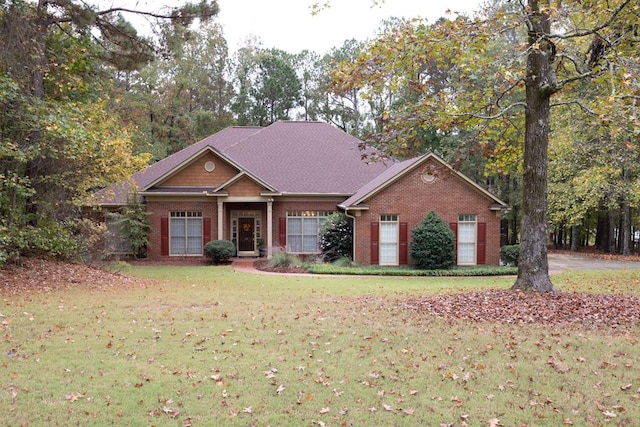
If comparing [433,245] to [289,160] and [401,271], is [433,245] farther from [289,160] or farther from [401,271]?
[289,160]

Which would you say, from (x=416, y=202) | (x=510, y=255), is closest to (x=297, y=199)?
(x=416, y=202)

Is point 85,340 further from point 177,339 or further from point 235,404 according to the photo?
point 235,404

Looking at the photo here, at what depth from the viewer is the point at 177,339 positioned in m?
7.77

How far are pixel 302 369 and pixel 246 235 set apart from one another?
20163 mm

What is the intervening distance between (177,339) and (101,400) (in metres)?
2.31

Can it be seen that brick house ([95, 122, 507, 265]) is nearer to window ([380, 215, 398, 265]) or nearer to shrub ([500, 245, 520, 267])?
window ([380, 215, 398, 265])

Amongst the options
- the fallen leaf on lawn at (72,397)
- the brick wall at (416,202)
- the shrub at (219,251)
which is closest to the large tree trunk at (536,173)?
the fallen leaf on lawn at (72,397)

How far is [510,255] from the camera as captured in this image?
23016 millimetres

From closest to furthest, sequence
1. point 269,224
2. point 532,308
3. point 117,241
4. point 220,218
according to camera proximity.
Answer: point 532,308, point 220,218, point 117,241, point 269,224

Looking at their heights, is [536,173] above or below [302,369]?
above

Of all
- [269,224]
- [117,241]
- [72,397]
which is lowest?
[72,397]

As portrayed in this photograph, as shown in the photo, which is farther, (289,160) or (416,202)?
(289,160)

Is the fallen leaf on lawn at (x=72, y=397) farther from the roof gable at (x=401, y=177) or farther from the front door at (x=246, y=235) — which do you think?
the front door at (x=246, y=235)

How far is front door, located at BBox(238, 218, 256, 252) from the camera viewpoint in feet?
86.0
